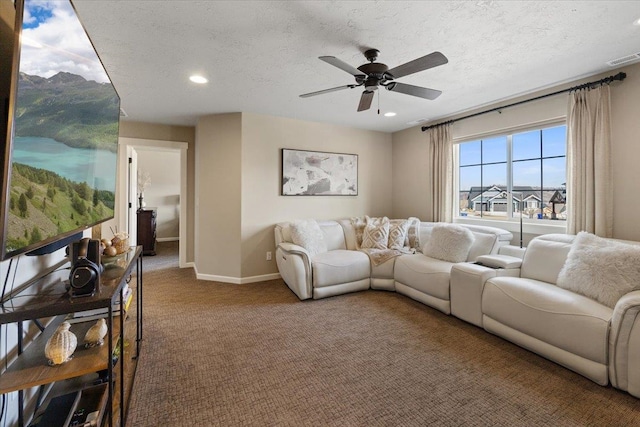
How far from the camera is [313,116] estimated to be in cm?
435

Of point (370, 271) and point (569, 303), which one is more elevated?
point (569, 303)

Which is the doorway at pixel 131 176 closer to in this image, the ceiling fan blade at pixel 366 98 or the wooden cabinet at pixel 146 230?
the wooden cabinet at pixel 146 230

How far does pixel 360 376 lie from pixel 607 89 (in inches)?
140

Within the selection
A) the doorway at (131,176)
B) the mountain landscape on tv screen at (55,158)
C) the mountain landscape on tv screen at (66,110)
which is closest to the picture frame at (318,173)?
the doorway at (131,176)

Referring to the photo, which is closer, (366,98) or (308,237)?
(366,98)

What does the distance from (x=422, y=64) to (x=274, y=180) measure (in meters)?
2.80

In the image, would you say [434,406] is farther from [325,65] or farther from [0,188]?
[325,65]

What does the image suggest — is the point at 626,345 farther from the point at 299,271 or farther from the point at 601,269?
the point at 299,271

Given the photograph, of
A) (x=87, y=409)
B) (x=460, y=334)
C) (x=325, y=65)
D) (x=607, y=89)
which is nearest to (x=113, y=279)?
(x=87, y=409)

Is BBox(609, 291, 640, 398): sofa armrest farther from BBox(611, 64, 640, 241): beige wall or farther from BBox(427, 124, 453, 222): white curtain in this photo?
BBox(427, 124, 453, 222): white curtain

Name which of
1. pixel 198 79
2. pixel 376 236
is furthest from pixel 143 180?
pixel 376 236

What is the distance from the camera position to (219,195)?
13.9 feet

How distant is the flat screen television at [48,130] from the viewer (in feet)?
3.00

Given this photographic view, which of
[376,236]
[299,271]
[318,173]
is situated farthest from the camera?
[318,173]
